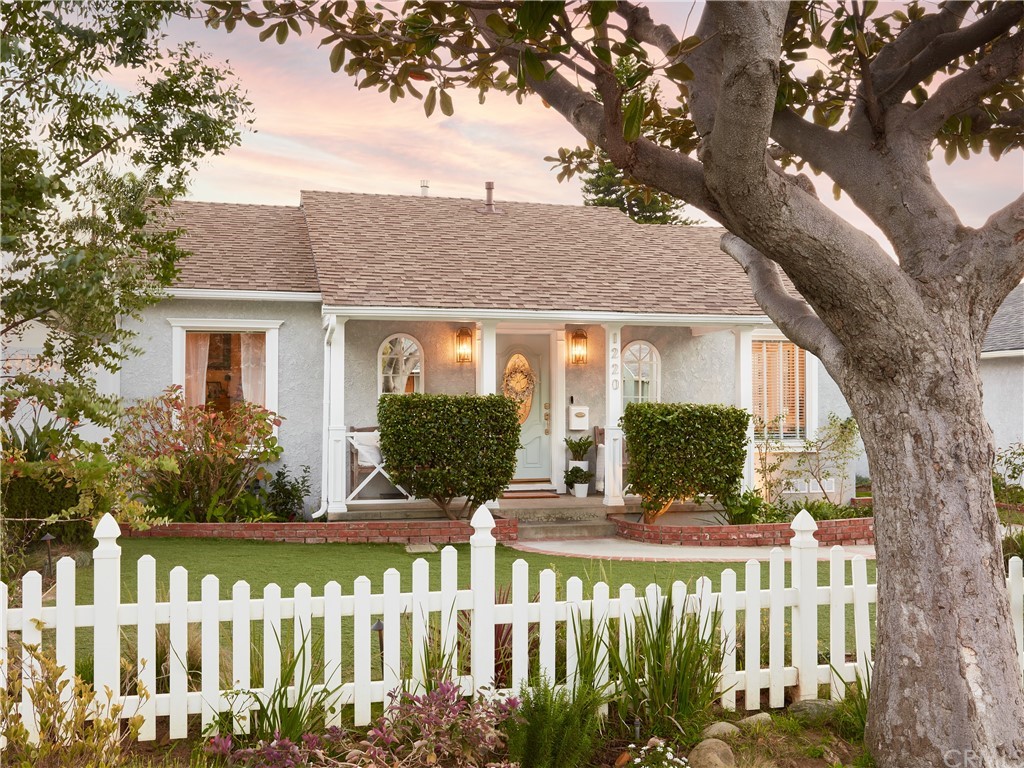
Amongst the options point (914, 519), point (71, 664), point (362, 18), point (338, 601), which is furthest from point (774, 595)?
point (362, 18)

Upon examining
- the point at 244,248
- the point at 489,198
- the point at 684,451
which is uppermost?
the point at 489,198

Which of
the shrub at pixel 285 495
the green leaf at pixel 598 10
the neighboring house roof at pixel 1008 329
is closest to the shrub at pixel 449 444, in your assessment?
the shrub at pixel 285 495

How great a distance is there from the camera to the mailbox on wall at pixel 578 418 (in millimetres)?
14805

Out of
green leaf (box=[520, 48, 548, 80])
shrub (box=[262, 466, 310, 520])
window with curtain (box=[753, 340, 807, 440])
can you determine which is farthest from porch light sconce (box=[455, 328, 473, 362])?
green leaf (box=[520, 48, 548, 80])

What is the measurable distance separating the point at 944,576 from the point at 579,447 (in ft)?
32.7

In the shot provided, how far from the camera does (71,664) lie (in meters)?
4.55

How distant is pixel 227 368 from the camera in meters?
13.9

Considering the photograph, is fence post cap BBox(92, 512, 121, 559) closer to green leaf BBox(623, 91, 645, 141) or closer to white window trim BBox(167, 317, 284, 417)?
green leaf BBox(623, 91, 645, 141)

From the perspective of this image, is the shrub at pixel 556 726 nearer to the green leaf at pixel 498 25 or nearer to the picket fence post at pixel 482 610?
the picket fence post at pixel 482 610

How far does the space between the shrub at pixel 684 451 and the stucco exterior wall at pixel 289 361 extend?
5.17 meters

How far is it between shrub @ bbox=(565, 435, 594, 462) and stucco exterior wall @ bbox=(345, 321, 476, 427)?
6.25 feet

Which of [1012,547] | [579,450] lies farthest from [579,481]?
[1012,547]

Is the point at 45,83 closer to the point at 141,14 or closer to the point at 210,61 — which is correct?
the point at 141,14

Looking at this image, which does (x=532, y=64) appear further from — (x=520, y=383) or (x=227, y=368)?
(x=520, y=383)
